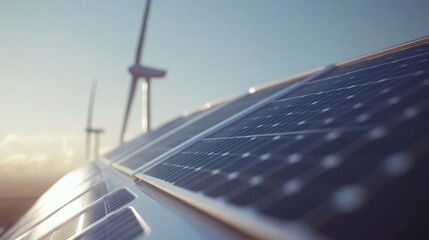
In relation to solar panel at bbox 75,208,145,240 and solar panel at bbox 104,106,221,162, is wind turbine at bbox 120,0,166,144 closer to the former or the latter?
solar panel at bbox 104,106,221,162

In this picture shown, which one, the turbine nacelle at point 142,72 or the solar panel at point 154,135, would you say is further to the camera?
the turbine nacelle at point 142,72

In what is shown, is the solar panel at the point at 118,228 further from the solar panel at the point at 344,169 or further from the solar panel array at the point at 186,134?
the solar panel array at the point at 186,134

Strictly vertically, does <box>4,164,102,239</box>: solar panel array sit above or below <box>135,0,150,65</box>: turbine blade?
below

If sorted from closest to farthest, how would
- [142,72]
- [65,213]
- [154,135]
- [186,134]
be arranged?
[65,213], [186,134], [154,135], [142,72]

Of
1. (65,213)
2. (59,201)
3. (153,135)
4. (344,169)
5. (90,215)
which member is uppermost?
(344,169)

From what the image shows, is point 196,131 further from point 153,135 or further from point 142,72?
point 142,72

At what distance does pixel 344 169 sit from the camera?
255 cm

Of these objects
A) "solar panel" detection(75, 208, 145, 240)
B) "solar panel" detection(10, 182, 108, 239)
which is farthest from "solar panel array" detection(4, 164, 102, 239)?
"solar panel" detection(75, 208, 145, 240)

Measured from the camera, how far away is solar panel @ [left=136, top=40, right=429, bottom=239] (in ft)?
6.40

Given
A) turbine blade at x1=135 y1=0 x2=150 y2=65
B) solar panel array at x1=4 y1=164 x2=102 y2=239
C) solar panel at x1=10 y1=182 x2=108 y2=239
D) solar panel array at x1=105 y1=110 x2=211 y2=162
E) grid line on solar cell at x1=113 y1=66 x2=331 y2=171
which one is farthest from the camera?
turbine blade at x1=135 y1=0 x2=150 y2=65

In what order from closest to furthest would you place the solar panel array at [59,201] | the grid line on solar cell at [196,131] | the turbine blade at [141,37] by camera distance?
the solar panel array at [59,201] → the grid line on solar cell at [196,131] → the turbine blade at [141,37]

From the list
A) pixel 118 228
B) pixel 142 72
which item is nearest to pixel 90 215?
pixel 118 228

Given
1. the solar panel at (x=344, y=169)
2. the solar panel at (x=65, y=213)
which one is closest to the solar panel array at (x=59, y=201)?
the solar panel at (x=65, y=213)

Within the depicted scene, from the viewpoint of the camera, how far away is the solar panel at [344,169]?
1951mm
